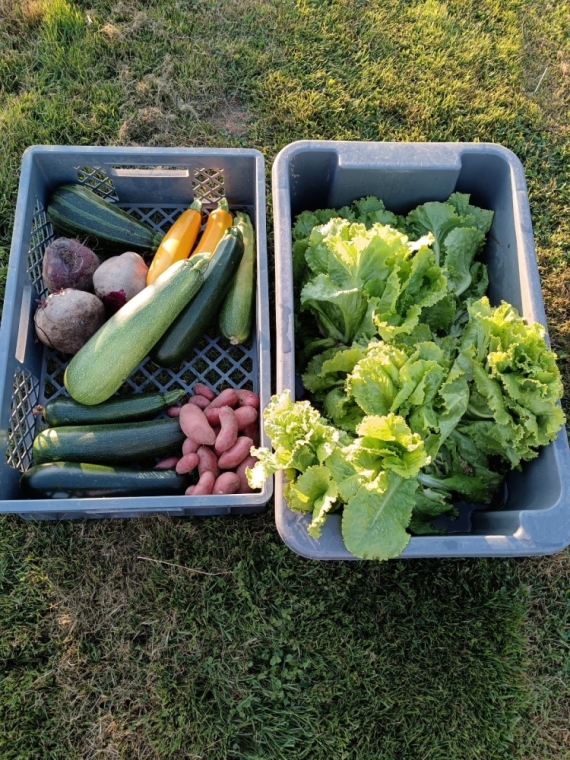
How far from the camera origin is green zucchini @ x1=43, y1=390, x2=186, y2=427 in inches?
82.9

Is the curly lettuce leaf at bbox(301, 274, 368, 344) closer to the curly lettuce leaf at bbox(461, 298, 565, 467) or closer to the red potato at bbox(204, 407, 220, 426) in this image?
the curly lettuce leaf at bbox(461, 298, 565, 467)

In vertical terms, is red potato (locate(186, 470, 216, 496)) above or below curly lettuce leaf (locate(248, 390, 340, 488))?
below

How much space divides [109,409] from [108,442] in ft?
0.43

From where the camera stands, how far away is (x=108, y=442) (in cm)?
206

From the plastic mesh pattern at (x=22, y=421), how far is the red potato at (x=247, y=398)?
2.45 feet

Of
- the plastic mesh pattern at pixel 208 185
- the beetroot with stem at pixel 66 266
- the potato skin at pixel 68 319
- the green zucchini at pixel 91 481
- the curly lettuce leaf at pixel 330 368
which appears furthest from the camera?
the plastic mesh pattern at pixel 208 185

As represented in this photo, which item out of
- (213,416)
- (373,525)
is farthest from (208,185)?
(373,525)

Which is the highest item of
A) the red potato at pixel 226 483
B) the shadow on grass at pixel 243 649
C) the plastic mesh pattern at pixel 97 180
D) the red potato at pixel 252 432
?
the plastic mesh pattern at pixel 97 180

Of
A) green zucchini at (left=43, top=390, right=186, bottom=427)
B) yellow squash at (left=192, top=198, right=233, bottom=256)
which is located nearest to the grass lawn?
green zucchini at (left=43, top=390, right=186, bottom=427)

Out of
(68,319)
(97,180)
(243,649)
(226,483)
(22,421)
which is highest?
(97,180)

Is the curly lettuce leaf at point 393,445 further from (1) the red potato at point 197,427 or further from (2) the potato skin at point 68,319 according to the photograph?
(2) the potato skin at point 68,319

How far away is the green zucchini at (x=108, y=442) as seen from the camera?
6.70ft

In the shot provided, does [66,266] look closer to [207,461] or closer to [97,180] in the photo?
[97,180]

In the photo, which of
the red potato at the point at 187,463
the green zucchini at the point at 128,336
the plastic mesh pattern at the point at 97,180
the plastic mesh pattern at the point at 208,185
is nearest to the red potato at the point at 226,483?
the red potato at the point at 187,463
